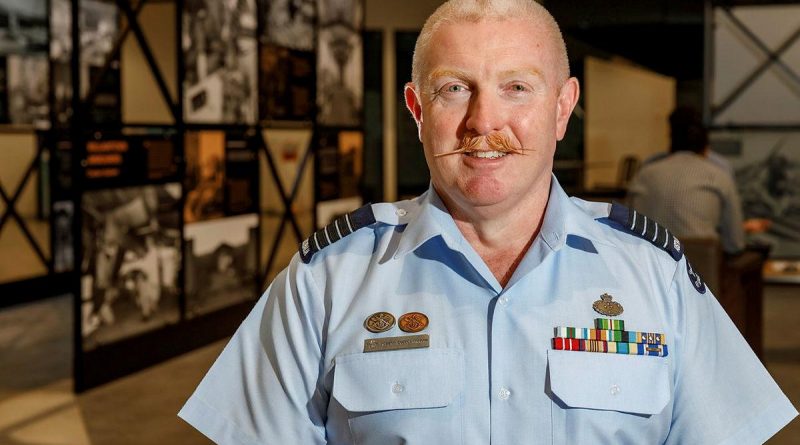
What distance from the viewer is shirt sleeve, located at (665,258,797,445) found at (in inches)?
57.9

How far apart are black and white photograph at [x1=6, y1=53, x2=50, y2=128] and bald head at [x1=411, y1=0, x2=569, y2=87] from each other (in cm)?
700

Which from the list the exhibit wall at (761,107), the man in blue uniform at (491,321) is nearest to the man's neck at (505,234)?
the man in blue uniform at (491,321)

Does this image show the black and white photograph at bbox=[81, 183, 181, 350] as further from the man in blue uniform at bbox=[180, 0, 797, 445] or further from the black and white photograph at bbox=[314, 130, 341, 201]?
the man in blue uniform at bbox=[180, 0, 797, 445]

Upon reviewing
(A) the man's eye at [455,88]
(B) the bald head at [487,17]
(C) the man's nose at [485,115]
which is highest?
(B) the bald head at [487,17]

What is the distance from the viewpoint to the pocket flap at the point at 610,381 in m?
1.44

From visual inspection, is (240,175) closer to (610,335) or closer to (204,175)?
(204,175)

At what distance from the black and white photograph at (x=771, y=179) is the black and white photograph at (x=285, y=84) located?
11.7ft

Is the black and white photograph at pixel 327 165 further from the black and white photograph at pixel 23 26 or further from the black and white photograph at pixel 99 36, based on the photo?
the black and white photograph at pixel 23 26

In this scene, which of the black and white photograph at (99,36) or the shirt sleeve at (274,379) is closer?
the shirt sleeve at (274,379)

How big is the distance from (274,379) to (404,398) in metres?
0.18

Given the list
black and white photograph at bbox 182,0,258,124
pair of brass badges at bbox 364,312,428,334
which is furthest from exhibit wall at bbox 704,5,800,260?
pair of brass badges at bbox 364,312,428,334

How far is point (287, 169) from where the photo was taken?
284 inches

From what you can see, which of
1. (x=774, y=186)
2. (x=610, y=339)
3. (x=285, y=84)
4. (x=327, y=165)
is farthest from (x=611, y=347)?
(x=774, y=186)

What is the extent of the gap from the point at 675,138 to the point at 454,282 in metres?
3.74
